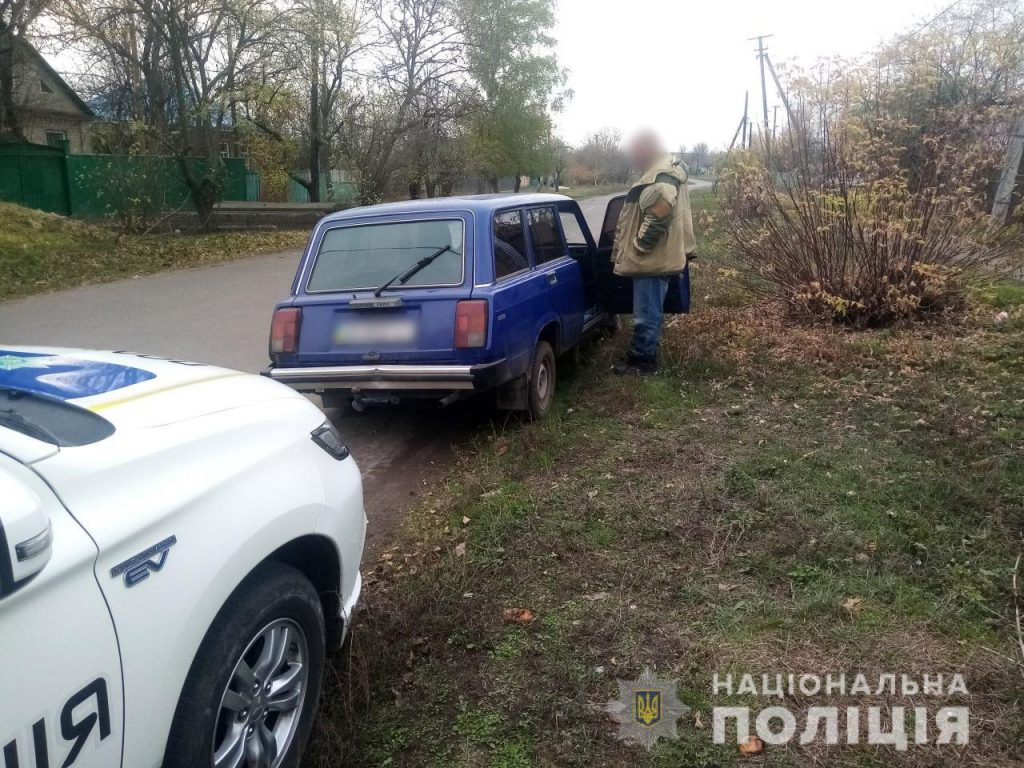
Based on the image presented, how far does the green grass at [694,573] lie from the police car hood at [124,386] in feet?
3.75

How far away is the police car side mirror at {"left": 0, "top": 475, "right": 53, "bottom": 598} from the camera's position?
1638 mm

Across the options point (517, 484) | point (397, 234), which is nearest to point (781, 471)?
point (517, 484)

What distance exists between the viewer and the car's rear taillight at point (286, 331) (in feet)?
18.6

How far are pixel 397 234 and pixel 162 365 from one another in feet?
10.1

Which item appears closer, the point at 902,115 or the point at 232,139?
the point at 902,115

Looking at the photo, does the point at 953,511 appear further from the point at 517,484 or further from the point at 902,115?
the point at 902,115

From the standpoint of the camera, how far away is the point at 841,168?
312 inches

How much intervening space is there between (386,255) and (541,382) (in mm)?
1478

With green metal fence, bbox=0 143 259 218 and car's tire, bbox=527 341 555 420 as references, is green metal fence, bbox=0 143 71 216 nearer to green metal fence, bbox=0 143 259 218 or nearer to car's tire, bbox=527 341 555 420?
green metal fence, bbox=0 143 259 218

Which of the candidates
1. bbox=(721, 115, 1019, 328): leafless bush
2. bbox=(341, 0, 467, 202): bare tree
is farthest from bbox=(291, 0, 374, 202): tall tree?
bbox=(721, 115, 1019, 328): leafless bush

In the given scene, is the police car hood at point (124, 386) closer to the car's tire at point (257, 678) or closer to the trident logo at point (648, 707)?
the car's tire at point (257, 678)

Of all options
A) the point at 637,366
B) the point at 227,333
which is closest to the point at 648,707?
the point at 637,366

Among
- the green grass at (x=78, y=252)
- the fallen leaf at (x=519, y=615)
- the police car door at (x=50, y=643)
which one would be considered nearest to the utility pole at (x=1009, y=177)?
the fallen leaf at (x=519, y=615)

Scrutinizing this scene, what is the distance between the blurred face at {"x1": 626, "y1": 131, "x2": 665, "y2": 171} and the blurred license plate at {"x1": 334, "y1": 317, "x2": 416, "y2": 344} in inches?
109
